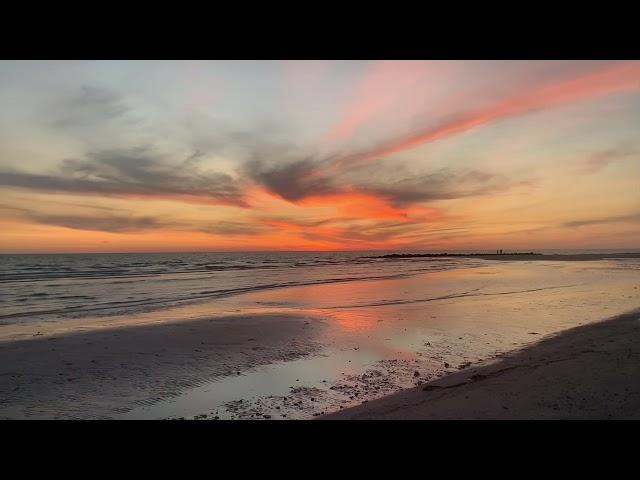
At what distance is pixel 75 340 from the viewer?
12.0 meters

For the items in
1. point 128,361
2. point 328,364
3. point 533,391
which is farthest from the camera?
point 128,361

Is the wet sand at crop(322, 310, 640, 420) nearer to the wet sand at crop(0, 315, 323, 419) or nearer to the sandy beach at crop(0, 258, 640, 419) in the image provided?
the sandy beach at crop(0, 258, 640, 419)

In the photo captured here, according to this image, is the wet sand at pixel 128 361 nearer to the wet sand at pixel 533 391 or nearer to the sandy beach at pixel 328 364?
the sandy beach at pixel 328 364

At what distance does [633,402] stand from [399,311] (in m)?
10.9

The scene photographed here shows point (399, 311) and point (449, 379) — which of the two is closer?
point (449, 379)

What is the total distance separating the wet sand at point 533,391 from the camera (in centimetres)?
565

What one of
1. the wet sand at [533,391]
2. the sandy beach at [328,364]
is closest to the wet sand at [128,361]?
the sandy beach at [328,364]

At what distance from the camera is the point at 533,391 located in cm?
647

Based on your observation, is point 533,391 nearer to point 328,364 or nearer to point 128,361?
point 328,364

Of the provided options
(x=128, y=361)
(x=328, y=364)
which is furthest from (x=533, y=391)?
(x=128, y=361)

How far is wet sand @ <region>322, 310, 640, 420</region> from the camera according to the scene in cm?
565
